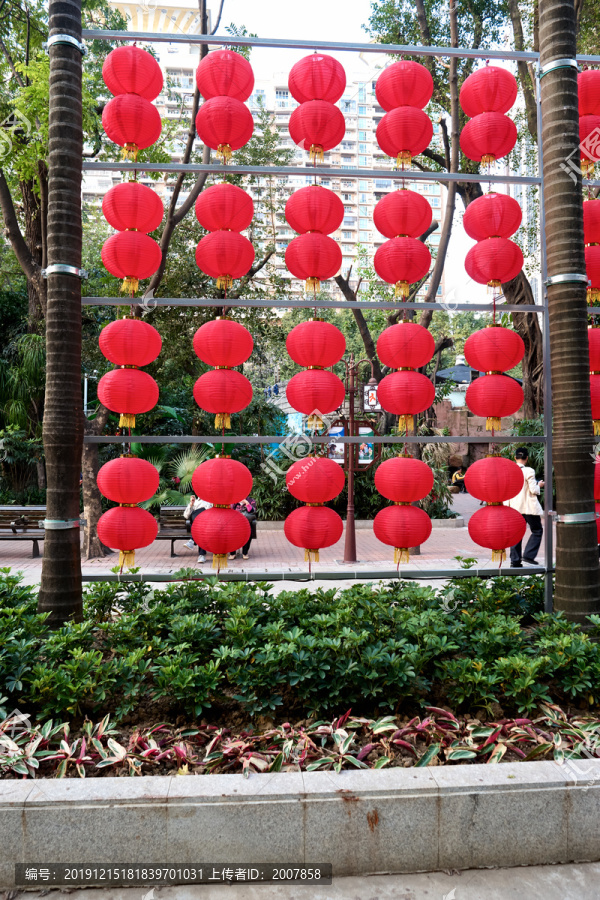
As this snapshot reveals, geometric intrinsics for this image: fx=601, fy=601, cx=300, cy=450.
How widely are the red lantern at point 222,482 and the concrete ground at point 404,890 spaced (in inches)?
89.2

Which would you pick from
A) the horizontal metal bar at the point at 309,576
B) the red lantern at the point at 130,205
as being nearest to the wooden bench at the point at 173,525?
the horizontal metal bar at the point at 309,576

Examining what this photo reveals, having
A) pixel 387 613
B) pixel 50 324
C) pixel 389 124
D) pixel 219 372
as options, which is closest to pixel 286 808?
pixel 387 613

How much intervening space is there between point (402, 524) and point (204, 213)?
2661mm

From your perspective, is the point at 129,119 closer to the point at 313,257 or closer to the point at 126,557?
the point at 313,257

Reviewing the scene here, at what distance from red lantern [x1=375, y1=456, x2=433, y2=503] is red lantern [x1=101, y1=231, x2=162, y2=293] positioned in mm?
2239

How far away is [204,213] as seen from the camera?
171 inches

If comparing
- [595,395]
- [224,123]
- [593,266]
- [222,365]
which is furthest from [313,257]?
[595,395]

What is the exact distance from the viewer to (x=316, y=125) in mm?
4504

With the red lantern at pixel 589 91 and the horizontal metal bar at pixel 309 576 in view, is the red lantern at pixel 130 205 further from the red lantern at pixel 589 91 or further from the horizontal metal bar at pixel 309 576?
the red lantern at pixel 589 91

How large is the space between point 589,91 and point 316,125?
219 cm

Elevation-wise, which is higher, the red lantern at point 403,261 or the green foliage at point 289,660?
the red lantern at point 403,261

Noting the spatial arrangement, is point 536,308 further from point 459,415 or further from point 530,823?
point 459,415

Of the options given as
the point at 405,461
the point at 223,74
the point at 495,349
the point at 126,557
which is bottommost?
the point at 126,557

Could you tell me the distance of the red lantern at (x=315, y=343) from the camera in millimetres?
4340
